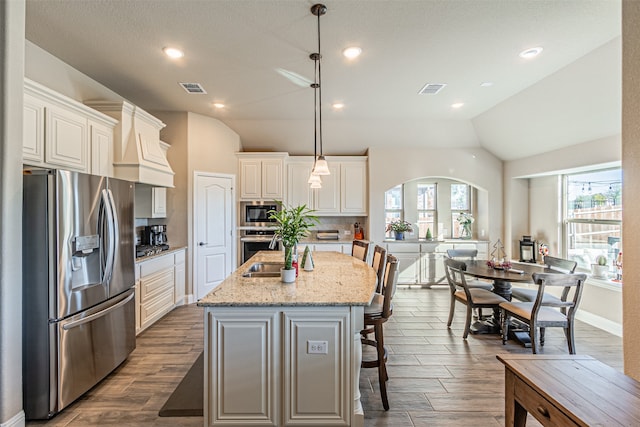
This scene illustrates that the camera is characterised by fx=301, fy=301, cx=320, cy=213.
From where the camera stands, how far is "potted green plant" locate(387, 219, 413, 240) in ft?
19.5

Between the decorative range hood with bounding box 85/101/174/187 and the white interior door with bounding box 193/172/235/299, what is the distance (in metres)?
1.02

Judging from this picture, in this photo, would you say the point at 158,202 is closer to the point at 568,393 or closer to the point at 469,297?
the point at 469,297

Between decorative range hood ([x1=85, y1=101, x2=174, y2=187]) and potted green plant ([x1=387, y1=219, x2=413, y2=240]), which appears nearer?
decorative range hood ([x1=85, y1=101, x2=174, y2=187])

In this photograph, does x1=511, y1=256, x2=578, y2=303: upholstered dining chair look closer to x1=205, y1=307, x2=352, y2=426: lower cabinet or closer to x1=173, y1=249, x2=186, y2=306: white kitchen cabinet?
x1=205, y1=307, x2=352, y2=426: lower cabinet

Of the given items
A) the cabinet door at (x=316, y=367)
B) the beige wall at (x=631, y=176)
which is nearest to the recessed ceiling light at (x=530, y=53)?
the beige wall at (x=631, y=176)

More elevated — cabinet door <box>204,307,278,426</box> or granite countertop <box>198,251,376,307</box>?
granite countertop <box>198,251,376,307</box>

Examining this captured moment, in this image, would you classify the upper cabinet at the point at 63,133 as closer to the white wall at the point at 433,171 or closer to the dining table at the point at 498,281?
the white wall at the point at 433,171

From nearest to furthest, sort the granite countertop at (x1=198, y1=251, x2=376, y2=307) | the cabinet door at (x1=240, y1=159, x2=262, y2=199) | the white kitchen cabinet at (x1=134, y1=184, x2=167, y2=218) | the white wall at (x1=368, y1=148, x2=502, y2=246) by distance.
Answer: the granite countertop at (x1=198, y1=251, x2=376, y2=307) < the white kitchen cabinet at (x1=134, y1=184, x2=167, y2=218) < the cabinet door at (x1=240, y1=159, x2=262, y2=199) < the white wall at (x1=368, y1=148, x2=502, y2=246)

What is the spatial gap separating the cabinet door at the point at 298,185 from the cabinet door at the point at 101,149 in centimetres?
298

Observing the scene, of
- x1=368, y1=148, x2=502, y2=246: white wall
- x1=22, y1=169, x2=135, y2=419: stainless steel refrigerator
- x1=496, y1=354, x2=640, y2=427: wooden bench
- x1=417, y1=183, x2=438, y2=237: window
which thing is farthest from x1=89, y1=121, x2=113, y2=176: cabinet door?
x1=417, y1=183, x2=438, y2=237: window

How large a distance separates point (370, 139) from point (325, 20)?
3323 mm

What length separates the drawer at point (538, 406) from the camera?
1170mm

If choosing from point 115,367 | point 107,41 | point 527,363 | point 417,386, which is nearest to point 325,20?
point 107,41

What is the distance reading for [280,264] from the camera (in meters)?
3.29
